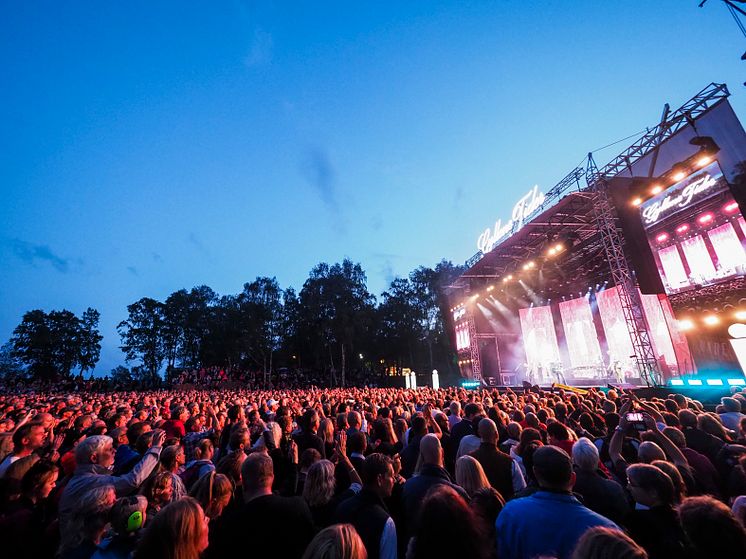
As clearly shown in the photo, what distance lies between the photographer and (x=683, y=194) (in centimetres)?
1421

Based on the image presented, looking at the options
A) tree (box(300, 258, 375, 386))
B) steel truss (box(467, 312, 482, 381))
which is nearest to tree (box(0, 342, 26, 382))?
tree (box(300, 258, 375, 386))

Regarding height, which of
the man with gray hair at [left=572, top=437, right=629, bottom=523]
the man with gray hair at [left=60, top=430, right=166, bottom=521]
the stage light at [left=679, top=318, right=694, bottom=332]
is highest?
the stage light at [left=679, top=318, right=694, bottom=332]

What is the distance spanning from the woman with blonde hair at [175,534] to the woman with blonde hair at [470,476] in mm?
2074

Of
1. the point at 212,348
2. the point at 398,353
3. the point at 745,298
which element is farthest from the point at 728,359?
the point at 212,348

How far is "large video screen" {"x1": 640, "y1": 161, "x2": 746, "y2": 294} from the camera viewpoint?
12.8m

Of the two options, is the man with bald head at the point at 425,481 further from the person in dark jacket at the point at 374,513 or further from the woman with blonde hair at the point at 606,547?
the woman with blonde hair at the point at 606,547

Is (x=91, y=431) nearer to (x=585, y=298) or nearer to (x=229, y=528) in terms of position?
(x=229, y=528)

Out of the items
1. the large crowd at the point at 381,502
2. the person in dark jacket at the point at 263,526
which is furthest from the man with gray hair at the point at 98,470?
the person in dark jacket at the point at 263,526

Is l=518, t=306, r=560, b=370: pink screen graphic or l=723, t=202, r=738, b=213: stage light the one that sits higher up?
l=723, t=202, r=738, b=213: stage light

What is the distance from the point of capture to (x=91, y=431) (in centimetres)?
532

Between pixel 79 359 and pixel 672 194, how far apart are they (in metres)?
73.5

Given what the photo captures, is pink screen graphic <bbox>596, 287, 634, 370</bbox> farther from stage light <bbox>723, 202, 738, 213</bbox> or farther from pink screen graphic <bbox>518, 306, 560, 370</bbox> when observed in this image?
stage light <bbox>723, 202, 738, 213</bbox>

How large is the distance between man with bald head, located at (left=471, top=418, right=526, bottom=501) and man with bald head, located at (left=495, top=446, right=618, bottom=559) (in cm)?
141

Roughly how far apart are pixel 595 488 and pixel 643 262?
16969 mm
